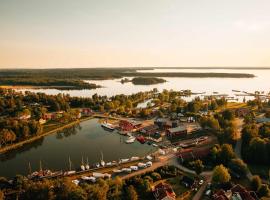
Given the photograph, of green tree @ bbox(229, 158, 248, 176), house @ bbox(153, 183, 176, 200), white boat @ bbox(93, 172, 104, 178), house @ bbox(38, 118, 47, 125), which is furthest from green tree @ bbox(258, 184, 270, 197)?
house @ bbox(38, 118, 47, 125)

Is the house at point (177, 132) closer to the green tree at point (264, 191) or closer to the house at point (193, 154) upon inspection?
the house at point (193, 154)

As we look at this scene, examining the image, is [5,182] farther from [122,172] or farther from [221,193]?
[221,193]

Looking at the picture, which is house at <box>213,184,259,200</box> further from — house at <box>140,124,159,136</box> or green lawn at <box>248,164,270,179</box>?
house at <box>140,124,159,136</box>

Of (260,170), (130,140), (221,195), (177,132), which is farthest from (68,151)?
(260,170)

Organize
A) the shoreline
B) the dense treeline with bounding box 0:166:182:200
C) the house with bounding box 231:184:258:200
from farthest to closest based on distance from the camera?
the shoreline, the house with bounding box 231:184:258:200, the dense treeline with bounding box 0:166:182:200

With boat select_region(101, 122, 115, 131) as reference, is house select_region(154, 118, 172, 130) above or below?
above

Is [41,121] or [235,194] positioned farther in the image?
[41,121]

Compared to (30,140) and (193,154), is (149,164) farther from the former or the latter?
(30,140)
